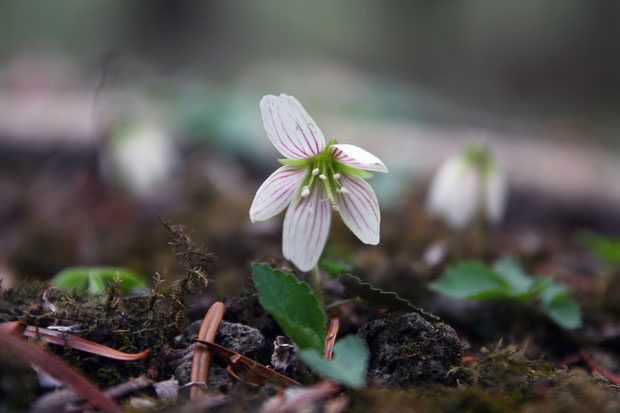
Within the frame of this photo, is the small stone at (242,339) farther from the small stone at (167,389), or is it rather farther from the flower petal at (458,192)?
the flower petal at (458,192)

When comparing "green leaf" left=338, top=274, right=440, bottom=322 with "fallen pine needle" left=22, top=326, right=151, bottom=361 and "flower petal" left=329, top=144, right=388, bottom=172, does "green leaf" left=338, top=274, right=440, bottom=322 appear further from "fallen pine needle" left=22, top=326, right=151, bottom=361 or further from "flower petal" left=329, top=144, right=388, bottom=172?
"fallen pine needle" left=22, top=326, right=151, bottom=361

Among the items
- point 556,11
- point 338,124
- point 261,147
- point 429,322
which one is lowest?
point 429,322

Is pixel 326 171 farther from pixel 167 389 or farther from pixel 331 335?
pixel 167 389

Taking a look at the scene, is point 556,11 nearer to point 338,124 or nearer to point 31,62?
point 338,124

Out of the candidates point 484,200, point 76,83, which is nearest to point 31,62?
point 76,83

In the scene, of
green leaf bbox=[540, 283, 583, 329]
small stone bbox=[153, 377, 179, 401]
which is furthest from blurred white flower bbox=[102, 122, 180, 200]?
green leaf bbox=[540, 283, 583, 329]

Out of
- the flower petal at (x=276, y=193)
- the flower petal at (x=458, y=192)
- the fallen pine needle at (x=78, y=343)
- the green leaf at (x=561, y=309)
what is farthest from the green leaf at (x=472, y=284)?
the fallen pine needle at (x=78, y=343)
